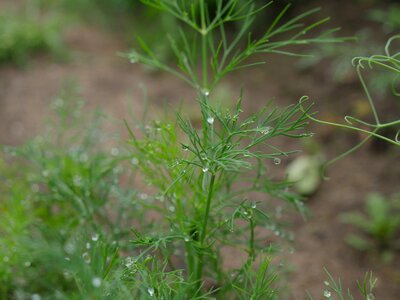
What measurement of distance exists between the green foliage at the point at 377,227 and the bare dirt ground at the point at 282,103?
0.17ft

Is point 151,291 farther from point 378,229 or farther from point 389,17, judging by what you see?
point 389,17

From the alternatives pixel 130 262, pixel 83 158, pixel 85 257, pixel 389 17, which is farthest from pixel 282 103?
pixel 130 262

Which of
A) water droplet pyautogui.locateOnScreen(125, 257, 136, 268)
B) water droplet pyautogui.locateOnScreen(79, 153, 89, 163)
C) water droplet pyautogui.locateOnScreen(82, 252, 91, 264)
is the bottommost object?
water droplet pyautogui.locateOnScreen(79, 153, 89, 163)

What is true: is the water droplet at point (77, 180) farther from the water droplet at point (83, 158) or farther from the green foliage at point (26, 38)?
the green foliage at point (26, 38)

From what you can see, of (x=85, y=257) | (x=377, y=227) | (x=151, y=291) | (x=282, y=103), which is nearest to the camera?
(x=151, y=291)

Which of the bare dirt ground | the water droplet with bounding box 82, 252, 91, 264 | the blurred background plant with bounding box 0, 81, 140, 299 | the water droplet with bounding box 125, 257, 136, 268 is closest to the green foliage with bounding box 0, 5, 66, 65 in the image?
the bare dirt ground

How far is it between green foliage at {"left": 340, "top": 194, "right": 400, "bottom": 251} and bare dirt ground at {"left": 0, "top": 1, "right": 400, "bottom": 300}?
5 centimetres

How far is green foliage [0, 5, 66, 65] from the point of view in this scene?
3527 mm

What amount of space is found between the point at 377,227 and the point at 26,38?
2.65m

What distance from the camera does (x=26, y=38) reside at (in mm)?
3607

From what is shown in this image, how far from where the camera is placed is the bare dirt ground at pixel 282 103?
7.23ft

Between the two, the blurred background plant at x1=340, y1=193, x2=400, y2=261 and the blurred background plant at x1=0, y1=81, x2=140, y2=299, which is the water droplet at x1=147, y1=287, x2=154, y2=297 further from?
the blurred background plant at x1=340, y1=193, x2=400, y2=261

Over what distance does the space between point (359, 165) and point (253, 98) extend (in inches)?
35.3

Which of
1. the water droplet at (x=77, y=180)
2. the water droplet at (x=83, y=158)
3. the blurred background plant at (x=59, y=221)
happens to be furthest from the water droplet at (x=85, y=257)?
the water droplet at (x=83, y=158)
